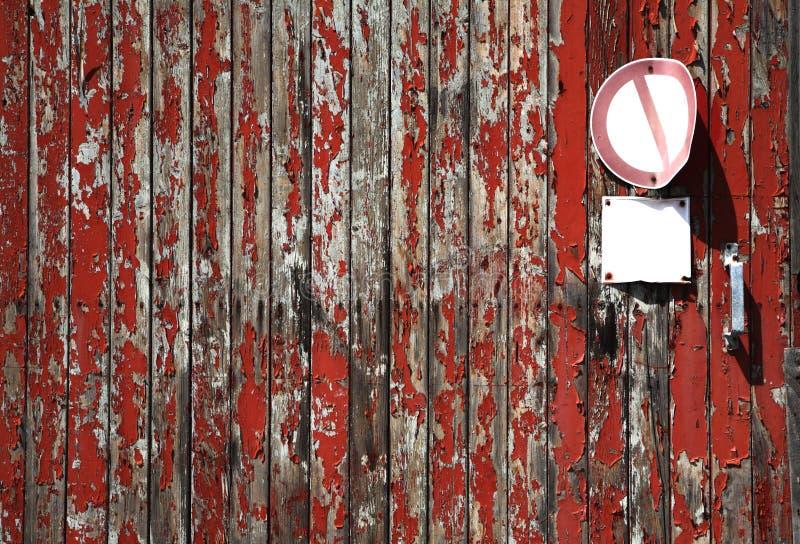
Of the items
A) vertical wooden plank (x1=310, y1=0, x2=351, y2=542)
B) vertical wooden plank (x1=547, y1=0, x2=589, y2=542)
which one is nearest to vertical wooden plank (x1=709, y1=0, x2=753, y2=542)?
vertical wooden plank (x1=547, y1=0, x2=589, y2=542)

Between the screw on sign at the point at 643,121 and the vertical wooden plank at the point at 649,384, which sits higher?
the screw on sign at the point at 643,121

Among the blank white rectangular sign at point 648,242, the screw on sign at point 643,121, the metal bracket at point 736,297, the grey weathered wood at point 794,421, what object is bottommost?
the grey weathered wood at point 794,421

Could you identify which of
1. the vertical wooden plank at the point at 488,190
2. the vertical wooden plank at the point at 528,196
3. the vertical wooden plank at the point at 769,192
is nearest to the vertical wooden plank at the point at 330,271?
the vertical wooden plank at the point at 488,190

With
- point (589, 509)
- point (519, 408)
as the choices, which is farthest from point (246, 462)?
point (589, 509)

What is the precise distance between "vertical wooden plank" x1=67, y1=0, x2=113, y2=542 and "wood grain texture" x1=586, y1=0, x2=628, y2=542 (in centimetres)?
146

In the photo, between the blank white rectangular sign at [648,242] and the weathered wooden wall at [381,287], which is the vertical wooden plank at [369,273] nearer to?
the weathered wooden wall at [381,287]

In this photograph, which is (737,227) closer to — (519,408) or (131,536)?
(519,408)

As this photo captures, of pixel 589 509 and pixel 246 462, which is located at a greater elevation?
pixel 246 462

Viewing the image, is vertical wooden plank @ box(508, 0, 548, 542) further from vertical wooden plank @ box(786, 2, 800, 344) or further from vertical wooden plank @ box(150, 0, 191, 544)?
vertical wooden plank @ box(150, 0, 191, 544)

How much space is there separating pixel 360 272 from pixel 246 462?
668 millimetres

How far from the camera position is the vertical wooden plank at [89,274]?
1.92m

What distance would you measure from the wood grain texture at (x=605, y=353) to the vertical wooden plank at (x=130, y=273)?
4.40 ft

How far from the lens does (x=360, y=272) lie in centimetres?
191

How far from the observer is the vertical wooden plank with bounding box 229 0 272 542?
1.91 meters
